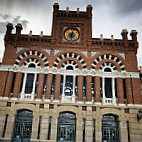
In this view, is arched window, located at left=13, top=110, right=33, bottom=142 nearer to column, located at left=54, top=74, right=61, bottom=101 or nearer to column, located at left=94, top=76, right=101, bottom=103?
column, located at left=54, top=74, right=61, bottom=101

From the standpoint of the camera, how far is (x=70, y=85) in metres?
20.5

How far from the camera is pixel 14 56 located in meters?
20.8

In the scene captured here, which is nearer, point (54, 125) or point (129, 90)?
point (54, 125)

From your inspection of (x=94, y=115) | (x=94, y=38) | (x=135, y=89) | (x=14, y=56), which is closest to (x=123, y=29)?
(x=94, y=38)

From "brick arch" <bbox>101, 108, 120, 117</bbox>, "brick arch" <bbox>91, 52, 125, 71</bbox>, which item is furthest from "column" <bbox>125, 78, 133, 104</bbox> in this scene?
"brick arch" <bbox>101, 108, 120, 117</bbox>

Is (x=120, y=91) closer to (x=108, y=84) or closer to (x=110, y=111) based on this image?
(x=108, y=84)

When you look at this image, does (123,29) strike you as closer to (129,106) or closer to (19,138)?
(129,106)

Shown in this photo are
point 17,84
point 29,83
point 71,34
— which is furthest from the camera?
point 71,34

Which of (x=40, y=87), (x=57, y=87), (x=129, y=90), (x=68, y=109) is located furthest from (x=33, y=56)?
(x=129, y=90)

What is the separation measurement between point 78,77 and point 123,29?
9.05m

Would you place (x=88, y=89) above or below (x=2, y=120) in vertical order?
above

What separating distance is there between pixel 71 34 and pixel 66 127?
11.7 m

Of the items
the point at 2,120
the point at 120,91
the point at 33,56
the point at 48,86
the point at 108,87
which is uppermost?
the point at 33,56

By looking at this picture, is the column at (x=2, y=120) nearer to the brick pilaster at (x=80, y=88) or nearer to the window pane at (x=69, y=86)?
the window pane at (x=69, y=86)
